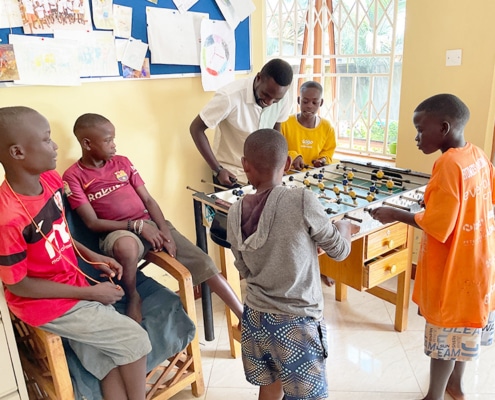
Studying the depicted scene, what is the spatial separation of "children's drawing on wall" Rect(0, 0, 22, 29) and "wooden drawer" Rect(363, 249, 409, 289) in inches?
75.9

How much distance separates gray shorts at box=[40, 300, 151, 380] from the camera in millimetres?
1443

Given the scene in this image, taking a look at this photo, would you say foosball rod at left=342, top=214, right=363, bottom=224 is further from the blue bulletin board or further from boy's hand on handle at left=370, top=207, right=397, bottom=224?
the blue bulletin board

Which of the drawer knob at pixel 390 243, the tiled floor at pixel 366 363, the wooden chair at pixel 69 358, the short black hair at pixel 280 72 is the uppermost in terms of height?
the short black hair at pixel 280 72

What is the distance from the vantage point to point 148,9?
2150mm

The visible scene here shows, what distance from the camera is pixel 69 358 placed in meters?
1.53

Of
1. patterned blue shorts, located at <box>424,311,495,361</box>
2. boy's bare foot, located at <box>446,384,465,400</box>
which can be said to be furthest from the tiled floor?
patterned blue shorts, located at <box>424,311,495,361</box>

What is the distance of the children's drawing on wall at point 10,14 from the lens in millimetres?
1710

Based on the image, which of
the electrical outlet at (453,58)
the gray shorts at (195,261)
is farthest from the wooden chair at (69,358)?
the electrical outlet at (453,58)

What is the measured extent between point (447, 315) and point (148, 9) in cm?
197

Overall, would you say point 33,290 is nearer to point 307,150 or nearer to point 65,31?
point 65,31

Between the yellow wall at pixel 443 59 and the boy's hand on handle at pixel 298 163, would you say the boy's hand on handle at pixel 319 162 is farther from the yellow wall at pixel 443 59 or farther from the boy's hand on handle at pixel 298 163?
the yellow wall at pixel 443 59

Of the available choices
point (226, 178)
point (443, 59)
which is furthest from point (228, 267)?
point (443, 59)

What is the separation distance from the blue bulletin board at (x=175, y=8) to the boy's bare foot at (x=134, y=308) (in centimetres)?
108

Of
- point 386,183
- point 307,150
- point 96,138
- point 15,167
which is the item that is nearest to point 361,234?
point 386,183
